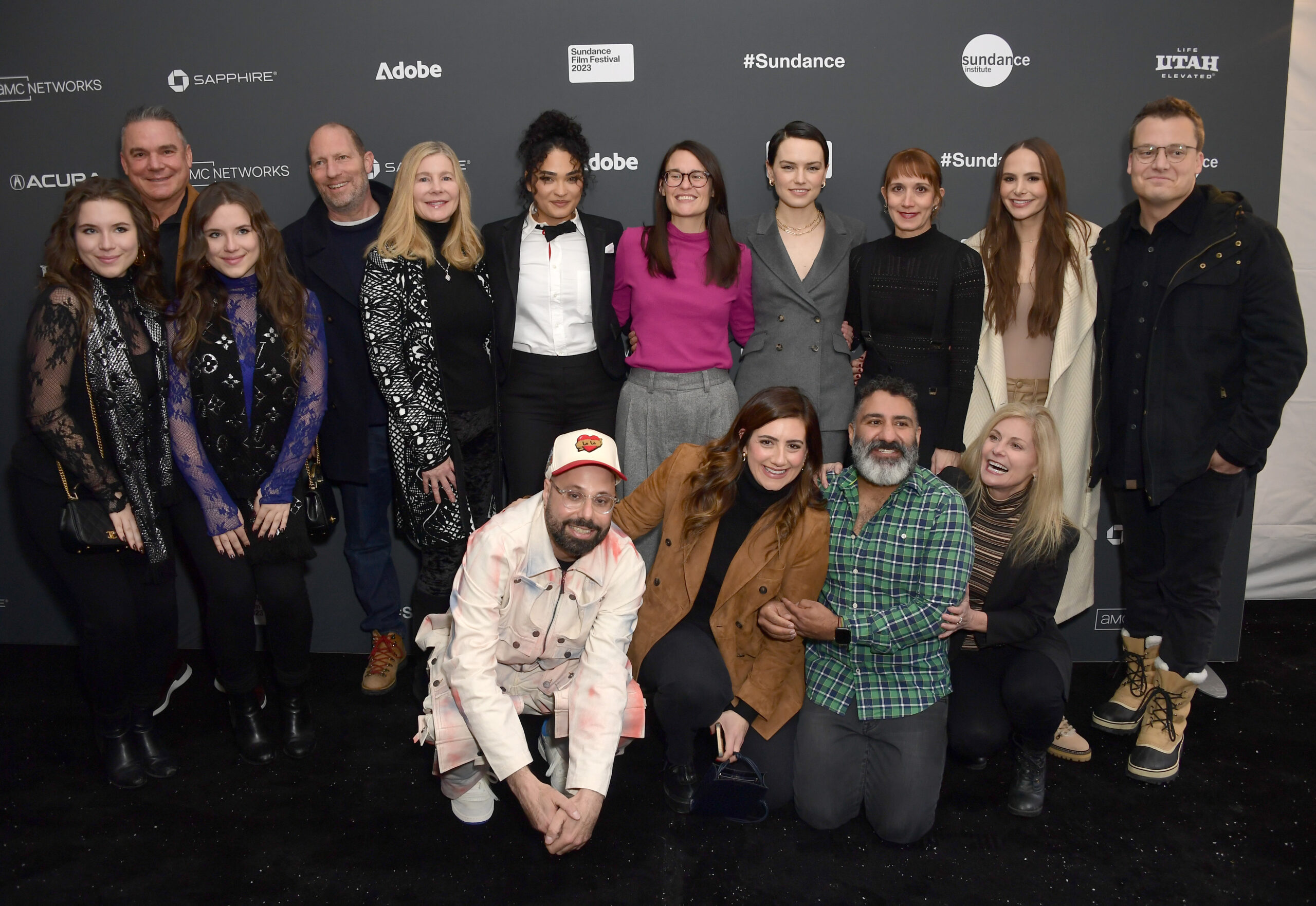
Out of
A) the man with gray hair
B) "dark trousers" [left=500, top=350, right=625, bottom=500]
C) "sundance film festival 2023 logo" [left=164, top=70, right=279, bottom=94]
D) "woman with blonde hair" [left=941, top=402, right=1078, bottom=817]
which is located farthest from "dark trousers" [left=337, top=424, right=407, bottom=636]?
"woman with blonde hair" [left=941, top=402, right=1078, bottom=817]

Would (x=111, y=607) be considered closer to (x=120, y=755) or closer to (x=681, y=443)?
(x=120, y=755)

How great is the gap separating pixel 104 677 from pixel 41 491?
0.57 m

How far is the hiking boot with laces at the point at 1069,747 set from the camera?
2777mm

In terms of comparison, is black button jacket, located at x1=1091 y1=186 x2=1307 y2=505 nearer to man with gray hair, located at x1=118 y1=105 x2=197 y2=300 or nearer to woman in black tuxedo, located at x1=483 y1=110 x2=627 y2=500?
woman in black tuxedo, located at x1=483 y1=110 x2=627 y2=500

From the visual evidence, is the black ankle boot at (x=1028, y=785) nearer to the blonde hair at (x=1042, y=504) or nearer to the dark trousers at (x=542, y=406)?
the blonde hair at (x=1042, y=504)

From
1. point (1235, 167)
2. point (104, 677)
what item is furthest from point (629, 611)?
point (1235, 167)

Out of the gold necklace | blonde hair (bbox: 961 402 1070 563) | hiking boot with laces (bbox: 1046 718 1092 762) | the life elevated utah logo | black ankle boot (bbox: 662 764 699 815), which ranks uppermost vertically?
the life elevated utah logo

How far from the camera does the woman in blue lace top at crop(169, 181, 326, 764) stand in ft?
8.34

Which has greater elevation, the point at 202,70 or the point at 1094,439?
the point at 202,70

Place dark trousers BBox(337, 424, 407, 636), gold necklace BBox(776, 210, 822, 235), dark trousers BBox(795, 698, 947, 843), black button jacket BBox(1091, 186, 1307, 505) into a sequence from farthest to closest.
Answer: dark trousers BBox(337, 424, 407, 636)
gold necklace BBox(776, 210, 822, 235)
black button jacket BBox(1091, 186, 1307, 505)
dark trousers BBox(795, 698, 947, 843)

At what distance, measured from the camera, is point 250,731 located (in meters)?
2.78

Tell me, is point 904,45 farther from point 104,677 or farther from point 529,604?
point 104,677

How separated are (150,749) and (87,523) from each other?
29.7 inches

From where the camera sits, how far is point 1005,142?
130 inches
